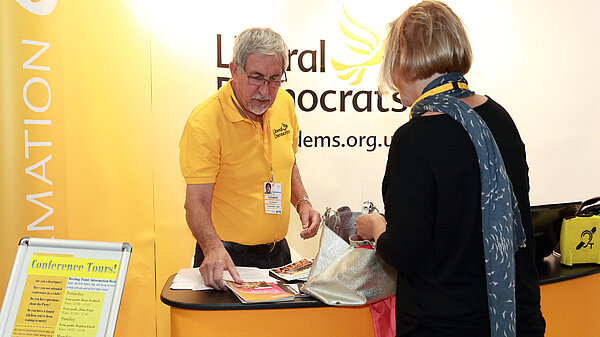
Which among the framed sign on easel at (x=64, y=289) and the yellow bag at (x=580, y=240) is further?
the yellow bag at (x=580, y=240)

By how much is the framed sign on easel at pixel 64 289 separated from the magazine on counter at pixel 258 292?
23.1 inches

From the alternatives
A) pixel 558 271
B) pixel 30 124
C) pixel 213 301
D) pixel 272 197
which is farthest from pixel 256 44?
pixel 558 271

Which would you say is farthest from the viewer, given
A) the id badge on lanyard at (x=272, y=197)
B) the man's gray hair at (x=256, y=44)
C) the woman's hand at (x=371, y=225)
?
the id badge on lanyard at (x=272, y=197)

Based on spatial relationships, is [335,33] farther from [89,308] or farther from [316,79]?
[89,308]

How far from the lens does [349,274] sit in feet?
5.97

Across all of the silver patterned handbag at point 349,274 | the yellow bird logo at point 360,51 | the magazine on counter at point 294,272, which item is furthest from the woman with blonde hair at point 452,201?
the yellow bird logo at point 360,51

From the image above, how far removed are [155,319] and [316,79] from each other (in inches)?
86.7

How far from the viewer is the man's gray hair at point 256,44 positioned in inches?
94.9

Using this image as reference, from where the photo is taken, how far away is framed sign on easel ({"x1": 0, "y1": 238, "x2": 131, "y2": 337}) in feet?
4.54

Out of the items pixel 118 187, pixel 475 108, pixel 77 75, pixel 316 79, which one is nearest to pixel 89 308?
pixel 475 108

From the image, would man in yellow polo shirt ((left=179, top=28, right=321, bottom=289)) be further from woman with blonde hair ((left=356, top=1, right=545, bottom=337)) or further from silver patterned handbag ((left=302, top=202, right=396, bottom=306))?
woman with blonde hair ((left=356, top=1, right=545, bottom=337))

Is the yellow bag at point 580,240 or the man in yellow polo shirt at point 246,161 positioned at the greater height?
the man in yellow polo shirt at point 246,161

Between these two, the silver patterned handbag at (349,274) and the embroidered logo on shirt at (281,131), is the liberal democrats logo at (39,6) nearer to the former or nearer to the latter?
the embroidered logo on shirt at (281,131)

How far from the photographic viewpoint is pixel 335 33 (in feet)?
14.3
